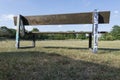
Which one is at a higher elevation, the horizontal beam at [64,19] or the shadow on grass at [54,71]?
the horizontal beam at [64,19]

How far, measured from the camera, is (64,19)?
8.15 metres

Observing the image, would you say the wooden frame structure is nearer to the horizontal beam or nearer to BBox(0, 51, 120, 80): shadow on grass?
the horizontal beam

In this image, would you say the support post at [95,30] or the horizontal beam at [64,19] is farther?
the horizontal beam at [64,19]

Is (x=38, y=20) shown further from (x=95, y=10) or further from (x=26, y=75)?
(x=26, y=75)

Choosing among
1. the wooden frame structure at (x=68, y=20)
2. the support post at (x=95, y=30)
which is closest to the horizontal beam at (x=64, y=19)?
the wooden frame structure at (x=68, y=20)

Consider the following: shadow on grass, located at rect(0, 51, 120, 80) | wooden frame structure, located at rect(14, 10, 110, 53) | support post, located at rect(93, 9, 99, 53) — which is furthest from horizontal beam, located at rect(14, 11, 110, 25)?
shadow on grass, located at rect(0, 51, 120, 80)

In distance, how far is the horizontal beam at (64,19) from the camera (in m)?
7.53

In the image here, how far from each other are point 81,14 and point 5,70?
4201 millimetres

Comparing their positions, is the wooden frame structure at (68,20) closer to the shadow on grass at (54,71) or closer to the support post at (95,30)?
the support post at (95,30)

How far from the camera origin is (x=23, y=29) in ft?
30.0

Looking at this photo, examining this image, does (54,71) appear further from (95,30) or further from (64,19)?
Answer: (64,19)

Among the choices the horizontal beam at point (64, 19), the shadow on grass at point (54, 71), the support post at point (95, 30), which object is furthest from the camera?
the horizontal beam at point (64, 19)

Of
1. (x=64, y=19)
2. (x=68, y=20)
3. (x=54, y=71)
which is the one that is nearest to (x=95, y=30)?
(x=68, y=20)

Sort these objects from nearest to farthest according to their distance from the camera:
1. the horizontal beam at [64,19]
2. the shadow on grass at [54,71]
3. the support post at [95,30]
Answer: the shadow on grass at [54,71], the support post at [95,30], the horizontal beam at [64,19]
